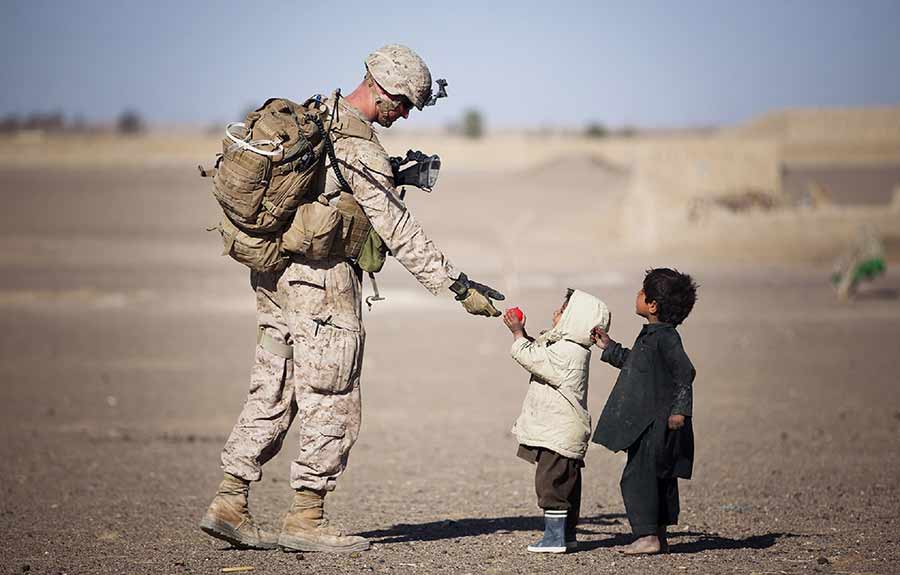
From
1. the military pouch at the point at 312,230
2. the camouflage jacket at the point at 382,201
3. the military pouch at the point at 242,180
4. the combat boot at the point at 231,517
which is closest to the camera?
the military pouch at the point at 242,180

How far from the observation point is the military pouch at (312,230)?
548 centimetres

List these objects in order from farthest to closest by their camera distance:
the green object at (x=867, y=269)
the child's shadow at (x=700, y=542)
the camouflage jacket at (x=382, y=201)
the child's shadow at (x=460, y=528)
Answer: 1. the green object at (x=867, y=269)
2. the child's shadow at (x=460, y=528)
3. the child's shadow at (x=700, y=542)
4. the camouflage jacket at (x=382, y=201)

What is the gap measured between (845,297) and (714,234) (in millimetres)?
6176

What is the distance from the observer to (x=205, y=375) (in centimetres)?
1481

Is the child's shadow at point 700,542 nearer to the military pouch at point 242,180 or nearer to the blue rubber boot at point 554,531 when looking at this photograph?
the blue rubber boot at point 554,531

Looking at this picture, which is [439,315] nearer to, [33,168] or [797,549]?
[797,549]

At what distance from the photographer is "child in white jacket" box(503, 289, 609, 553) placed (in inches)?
223

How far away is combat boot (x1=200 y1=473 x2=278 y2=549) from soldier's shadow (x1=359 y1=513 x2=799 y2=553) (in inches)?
28.7

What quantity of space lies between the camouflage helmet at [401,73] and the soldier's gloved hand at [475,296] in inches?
33.4

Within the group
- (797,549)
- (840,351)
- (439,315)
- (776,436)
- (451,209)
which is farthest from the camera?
(451,209)

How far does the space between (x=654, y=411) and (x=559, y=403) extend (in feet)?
1.41

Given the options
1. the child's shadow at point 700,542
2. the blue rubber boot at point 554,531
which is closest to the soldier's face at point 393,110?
the blue rubber boot at point 554,531

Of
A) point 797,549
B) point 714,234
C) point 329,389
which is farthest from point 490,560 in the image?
point 714,234

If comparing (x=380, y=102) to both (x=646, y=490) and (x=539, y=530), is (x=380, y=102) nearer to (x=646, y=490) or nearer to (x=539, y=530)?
(x=646, y=490)
